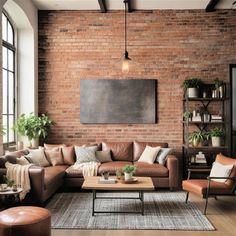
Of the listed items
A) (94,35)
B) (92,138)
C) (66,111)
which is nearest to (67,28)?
(94,35)

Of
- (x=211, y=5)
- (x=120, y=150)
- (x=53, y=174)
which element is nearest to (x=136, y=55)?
(x=211, y=5)

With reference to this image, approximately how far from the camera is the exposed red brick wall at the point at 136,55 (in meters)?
8.30

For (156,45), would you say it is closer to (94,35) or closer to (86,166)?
(94,35)

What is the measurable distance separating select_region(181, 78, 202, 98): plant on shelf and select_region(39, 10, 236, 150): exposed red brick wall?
35cm

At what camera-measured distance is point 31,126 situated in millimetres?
7613

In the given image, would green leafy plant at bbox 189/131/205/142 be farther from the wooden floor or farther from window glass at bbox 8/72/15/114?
window glass at bbox 8/72/15/114

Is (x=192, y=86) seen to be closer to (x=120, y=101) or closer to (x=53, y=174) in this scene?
(x=120, y=101)

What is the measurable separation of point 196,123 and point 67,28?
3580 millimetres

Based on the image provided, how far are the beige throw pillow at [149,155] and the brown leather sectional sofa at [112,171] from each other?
131mm

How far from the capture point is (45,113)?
8.41m

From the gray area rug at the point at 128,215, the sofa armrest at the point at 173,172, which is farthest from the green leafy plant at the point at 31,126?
the sofa armrest at the point at 173,172

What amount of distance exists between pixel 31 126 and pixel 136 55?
2791mm

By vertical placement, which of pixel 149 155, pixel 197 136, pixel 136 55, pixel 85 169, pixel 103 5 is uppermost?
pixel 103 5

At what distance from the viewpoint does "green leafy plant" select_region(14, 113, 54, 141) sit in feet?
24.8
